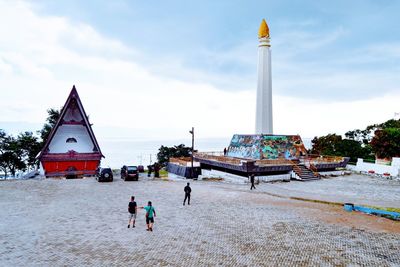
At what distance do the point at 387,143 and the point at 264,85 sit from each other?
53.6 ft

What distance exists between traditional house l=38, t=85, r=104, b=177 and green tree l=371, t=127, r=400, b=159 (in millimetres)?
34710

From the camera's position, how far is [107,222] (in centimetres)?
1360

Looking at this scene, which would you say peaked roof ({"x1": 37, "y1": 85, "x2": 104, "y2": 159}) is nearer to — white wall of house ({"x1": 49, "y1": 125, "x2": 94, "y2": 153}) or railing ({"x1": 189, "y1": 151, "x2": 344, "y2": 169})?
white wall of house ({"x1": 49, "y1": 125, "x2": 94, "y2": 153})

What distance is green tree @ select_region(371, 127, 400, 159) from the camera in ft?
114

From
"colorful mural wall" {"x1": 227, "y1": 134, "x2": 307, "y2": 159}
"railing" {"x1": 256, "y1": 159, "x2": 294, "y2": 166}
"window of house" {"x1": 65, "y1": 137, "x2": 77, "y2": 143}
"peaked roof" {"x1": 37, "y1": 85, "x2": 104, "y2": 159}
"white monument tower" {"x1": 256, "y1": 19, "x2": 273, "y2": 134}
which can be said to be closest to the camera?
"railing" {"x1": 256, "y1": 159, "x2": 294, "y2": 166}

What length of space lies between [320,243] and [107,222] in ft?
30.2

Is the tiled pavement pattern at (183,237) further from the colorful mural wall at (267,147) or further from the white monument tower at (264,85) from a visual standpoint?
→ the white monument tower at (264,85)

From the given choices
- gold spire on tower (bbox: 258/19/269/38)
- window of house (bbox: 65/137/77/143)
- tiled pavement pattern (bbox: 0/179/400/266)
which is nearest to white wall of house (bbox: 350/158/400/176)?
gold spire on tower (bbox: 258/19/269/38)

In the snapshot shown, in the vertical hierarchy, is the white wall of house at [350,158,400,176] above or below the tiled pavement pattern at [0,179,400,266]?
above

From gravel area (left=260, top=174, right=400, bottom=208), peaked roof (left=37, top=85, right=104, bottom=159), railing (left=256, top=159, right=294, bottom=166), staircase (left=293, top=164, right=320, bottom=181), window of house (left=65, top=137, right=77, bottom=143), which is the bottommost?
gravel area (left=260, top=174, right=400, bottom=208)

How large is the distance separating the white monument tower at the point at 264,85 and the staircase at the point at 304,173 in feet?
21.5

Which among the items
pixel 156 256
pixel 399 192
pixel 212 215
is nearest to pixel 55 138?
pixel 212 215

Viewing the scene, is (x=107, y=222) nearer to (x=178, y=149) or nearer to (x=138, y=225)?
(x=138, y=225)

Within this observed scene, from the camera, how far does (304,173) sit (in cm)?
2984
